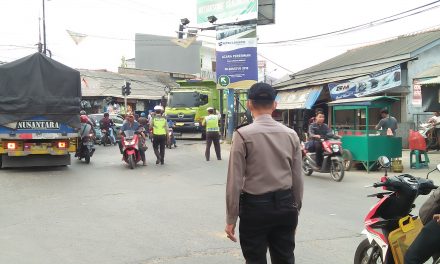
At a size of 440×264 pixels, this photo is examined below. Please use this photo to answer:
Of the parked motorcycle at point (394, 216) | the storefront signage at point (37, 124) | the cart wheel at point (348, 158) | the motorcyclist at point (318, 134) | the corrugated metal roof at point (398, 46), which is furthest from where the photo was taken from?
the corrugated metal roof at point (398, 46)

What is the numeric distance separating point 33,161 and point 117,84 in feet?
89.6

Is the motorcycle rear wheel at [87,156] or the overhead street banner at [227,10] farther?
the overhead street banner at [227,10]

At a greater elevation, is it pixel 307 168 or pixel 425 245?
pixel 425 245

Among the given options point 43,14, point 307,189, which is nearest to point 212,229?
point 307,189

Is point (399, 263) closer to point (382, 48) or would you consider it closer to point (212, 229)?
point (212, 229)

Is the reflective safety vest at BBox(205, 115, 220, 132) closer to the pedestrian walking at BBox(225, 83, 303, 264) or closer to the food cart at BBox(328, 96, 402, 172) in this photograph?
the food cart at BBox(328, 96, 402, 172)

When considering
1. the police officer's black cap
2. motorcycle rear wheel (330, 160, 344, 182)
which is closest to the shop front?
motorcycle rear wheel (330, 160, 344, 182)

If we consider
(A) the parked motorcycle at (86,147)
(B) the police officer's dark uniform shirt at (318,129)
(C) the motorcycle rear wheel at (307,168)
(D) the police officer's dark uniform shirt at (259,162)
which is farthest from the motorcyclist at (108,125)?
(D) the police officer's dark uniform shirt at (259,162)

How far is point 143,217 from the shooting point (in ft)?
24.7

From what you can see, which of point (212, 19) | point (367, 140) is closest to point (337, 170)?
point (367, 140)

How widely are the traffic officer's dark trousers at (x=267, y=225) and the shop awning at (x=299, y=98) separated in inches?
722

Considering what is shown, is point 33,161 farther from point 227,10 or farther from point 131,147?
point 227,10

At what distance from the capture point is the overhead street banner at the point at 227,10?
2349 centimetres

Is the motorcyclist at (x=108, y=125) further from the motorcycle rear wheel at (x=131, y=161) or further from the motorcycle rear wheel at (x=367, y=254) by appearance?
the motorcycle rear wheel at (x=367, y=254)
